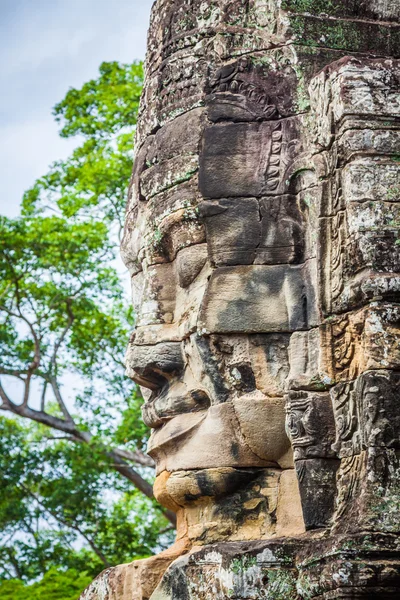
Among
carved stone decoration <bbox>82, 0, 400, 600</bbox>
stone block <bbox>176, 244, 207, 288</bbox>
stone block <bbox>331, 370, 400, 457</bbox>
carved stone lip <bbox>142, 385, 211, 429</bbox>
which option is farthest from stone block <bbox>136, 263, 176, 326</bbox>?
stone block <bbox>331, 370, 400, 457</bbox>

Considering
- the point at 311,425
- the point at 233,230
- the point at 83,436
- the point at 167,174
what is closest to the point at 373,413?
the point at 311,425

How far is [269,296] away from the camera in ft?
27.9

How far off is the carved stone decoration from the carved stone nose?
0.05 feet

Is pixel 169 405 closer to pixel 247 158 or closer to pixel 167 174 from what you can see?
pixel 167 174

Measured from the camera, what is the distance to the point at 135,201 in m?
9.75

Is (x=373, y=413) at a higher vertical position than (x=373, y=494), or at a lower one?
higher

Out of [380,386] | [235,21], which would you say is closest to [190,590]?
[380,386]

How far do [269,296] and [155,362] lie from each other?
1.06 metres

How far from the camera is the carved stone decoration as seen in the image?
765 centimetres

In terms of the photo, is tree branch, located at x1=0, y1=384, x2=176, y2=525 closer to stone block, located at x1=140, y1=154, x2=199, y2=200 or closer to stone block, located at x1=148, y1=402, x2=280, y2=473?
stone block, located at x1=148, y1=402, x2=280, y2=473

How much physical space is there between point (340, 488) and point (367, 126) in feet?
7.56

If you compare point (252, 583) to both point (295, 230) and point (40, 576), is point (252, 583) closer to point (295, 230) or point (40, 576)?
point (295, 230)

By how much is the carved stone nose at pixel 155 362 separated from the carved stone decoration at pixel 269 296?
0.01 meters

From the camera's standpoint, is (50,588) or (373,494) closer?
(373,494)
